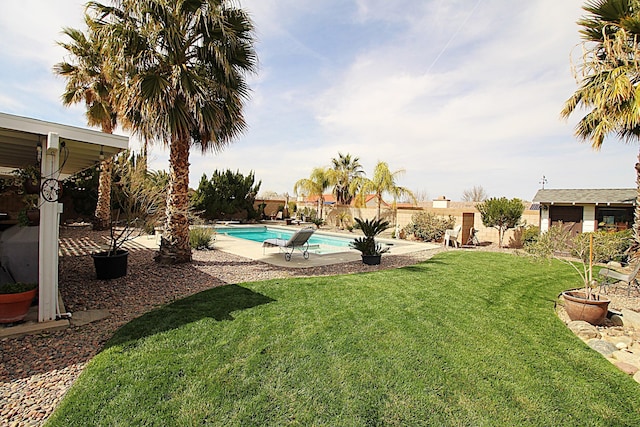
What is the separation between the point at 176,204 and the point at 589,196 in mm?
18095

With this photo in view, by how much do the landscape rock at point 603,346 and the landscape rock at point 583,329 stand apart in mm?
180

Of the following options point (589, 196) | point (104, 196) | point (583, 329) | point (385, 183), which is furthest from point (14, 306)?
point (589, 196)

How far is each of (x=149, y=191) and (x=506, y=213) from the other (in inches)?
570

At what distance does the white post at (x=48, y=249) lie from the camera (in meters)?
4.18

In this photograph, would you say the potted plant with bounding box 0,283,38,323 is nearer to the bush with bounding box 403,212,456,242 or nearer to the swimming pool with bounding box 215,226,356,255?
the swimming pool with bounding box 215,226,356,255

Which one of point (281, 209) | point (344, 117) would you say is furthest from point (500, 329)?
point (281, 209)

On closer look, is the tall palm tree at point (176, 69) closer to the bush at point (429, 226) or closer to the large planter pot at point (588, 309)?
the large planter pot at point (588, 309)

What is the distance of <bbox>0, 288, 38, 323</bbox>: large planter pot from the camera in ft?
13.1

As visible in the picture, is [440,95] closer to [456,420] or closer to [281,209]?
[456,420]

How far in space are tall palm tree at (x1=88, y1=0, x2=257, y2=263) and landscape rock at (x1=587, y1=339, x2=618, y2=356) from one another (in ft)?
28.1

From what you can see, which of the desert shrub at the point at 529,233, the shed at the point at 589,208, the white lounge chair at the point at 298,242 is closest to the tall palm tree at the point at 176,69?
the white lounge chair at the point at 298,242

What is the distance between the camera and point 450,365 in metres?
→ 3.61

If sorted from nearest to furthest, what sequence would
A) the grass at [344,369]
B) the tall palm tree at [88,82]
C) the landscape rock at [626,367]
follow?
the grass at [344,369], the landscape rock at [626,367], the tall palm tree at [88,82]

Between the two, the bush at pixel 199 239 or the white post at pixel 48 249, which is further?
the bush at pixel 199 239
